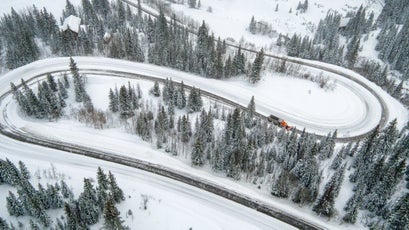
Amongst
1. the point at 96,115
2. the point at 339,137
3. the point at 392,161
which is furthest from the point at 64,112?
the point at 392,161

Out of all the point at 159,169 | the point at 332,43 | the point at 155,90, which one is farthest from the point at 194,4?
the point at 159,169

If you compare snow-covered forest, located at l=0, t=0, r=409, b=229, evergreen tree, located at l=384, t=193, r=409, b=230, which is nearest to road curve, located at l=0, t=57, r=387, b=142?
snow-covered forest, located at l=0, t=0, r=409, b=229

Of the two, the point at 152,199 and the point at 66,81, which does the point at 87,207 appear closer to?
the point at 152,199

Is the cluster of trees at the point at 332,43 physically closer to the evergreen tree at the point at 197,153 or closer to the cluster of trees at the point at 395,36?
the cluster of trees at the point at 395,36

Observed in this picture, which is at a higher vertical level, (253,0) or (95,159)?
(253,0)

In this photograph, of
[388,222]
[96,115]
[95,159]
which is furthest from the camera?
[96,115]

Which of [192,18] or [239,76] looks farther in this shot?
[192,18]

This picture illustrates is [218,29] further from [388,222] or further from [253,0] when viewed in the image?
[388,222]
